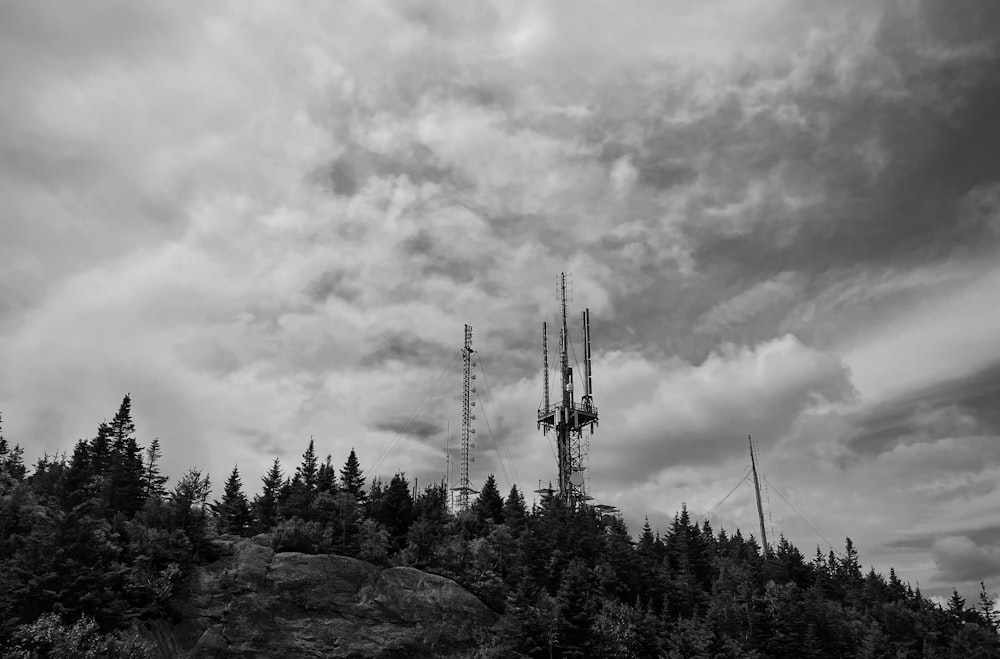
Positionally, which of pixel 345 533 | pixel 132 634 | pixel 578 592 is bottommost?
pixel 132 634

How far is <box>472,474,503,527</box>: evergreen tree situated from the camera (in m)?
101

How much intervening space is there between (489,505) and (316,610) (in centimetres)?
3953

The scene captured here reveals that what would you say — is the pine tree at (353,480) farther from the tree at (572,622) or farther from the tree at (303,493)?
the tree at (572,622)

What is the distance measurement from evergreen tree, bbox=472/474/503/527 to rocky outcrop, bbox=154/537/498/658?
25696mm

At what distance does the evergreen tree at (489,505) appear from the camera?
101m

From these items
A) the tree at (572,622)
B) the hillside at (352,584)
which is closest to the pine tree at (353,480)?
the hillside at (352,584)

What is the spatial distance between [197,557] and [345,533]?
1583 cm

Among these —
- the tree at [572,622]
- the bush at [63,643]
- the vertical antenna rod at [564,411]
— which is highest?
the vertical antenna rod at [564,411]

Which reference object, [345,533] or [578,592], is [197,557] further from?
[578,592]

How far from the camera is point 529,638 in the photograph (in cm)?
5794

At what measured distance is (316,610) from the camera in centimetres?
6875

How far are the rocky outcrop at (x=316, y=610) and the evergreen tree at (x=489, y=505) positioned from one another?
2570cm

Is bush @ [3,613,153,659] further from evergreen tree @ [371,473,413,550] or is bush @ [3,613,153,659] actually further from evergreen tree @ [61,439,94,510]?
evergreen tree @ [371,473,413,550]

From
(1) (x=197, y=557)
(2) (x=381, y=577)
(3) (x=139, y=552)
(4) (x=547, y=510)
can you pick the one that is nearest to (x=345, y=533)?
(2) (x=381, y=577)
